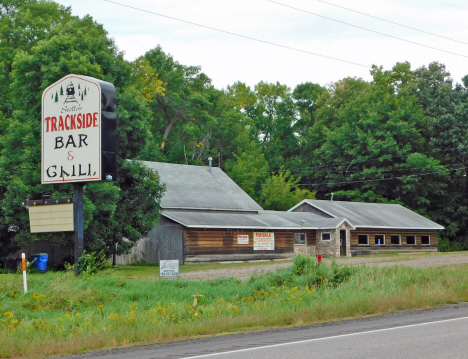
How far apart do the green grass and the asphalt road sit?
0.77 metres

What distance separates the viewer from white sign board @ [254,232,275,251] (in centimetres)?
4581

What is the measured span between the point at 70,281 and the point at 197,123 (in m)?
51.3

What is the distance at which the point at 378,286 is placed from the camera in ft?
58.9

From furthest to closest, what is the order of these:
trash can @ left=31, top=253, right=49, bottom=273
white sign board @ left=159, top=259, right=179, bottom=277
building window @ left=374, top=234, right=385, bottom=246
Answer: building window @ left=374, top=234, right=385, bottom=246 → trash can @ left=31, top=253, right=49, bottom=273 → white sign board @ left=159, top=259, right=179, bottom=277

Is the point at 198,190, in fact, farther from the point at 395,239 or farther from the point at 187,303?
the point at 187,303

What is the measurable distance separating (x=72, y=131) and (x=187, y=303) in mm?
9178

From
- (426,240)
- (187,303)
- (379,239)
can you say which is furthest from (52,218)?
(426,240)

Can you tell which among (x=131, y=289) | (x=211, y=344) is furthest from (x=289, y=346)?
(x=131, y=289)

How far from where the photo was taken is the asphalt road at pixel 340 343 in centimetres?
978

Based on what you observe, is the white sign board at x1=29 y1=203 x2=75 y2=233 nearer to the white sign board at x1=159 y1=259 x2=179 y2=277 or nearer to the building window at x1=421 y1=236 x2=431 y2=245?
the white sign board at x1=159 y1=259 x2=179 y2=277

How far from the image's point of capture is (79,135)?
23.3 m

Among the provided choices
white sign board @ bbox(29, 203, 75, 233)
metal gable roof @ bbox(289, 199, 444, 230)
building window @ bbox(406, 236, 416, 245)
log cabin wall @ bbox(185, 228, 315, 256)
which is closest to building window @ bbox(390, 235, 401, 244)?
metal gable roof @ bbox(289, 199, 444, 230)

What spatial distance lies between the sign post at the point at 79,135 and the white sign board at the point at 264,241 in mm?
23522

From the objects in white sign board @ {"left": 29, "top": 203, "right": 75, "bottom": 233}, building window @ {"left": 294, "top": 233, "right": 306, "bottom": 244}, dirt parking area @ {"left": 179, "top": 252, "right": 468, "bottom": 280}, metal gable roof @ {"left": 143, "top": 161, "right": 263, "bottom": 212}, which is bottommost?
dirt parking area @ {"left": 179, "top": 252, "right": 468, "bottom": 280}
